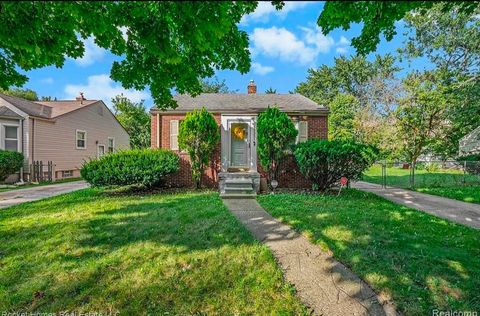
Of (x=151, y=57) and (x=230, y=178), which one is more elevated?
(x=151, y=57)

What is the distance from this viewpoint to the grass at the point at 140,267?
115 inches

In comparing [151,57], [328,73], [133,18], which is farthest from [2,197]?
[328,73]

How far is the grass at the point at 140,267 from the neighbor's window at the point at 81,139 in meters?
13.3

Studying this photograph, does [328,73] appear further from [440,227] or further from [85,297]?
[85,297]

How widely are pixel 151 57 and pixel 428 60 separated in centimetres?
2459

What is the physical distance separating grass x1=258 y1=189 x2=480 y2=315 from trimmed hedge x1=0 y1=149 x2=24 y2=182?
12696 mm

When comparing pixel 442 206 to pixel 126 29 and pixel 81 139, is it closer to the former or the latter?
pixel 126 29

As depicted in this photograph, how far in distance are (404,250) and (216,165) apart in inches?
306

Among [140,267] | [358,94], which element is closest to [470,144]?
[358,94]

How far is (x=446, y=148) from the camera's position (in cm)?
1705

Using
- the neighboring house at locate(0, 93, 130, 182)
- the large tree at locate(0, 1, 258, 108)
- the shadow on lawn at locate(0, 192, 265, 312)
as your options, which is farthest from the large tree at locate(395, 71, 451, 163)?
the neighboring house at locate(0, 93, 130, 182)

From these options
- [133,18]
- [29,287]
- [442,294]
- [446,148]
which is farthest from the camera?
[446,148]

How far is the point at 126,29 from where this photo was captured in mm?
2955

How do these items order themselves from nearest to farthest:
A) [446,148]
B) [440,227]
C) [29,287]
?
[29,287] → [440,227] → [446,148]
